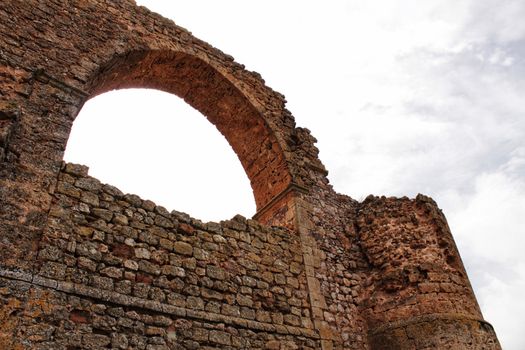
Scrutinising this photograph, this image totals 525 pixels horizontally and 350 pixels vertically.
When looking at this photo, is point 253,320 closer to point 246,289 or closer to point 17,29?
point 246,289

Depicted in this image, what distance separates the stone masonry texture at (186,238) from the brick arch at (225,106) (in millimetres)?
26

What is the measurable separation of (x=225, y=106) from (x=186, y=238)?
3120 mm

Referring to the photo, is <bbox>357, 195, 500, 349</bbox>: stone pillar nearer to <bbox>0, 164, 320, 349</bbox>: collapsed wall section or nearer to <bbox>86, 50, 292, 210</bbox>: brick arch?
<bbox>0, 164, 320, 349</bbox>: collapsed wall section

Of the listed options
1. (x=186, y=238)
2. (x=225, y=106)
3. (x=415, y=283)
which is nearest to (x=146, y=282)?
(x=186, y=238)

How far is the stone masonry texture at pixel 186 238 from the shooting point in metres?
4.29

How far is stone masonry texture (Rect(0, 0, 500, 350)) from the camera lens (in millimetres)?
4289

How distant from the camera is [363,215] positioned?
758cm

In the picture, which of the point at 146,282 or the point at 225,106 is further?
the point at 225,106

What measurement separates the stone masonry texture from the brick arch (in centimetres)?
3

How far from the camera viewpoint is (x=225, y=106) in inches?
311

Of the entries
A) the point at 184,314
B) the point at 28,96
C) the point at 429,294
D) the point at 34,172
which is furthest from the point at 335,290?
the point at 28,96

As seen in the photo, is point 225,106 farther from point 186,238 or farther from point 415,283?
point 415,283

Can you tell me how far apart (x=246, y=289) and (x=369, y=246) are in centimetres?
246

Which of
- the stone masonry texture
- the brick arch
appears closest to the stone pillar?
the stone masonry texture
